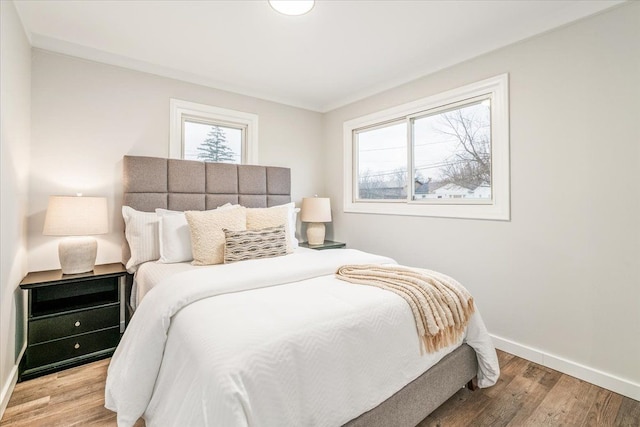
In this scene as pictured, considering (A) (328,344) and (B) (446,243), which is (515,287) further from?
(A) (328,344)

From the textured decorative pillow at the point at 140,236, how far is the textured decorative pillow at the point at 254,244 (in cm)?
67

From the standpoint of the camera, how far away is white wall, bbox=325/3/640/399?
6.26ft

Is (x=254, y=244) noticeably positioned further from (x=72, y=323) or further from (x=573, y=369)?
(x=573, y=369)

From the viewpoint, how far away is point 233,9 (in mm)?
2135

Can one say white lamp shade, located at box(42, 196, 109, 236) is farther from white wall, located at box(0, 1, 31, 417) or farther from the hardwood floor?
the hardwood floor

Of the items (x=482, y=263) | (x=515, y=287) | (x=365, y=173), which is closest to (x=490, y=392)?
(x=515, y=287)

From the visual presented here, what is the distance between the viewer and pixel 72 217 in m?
2.24

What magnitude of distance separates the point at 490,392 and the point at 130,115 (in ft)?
11.9

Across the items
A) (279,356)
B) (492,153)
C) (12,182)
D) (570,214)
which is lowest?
(279,356)

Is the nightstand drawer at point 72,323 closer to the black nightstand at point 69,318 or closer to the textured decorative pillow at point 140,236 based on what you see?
the black nightstand at point 69,318

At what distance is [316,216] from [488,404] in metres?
2.43

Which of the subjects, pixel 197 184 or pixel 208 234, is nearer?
pixel 208 234

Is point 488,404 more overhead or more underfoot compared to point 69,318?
more underfoot

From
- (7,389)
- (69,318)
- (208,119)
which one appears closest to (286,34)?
(208,119)
